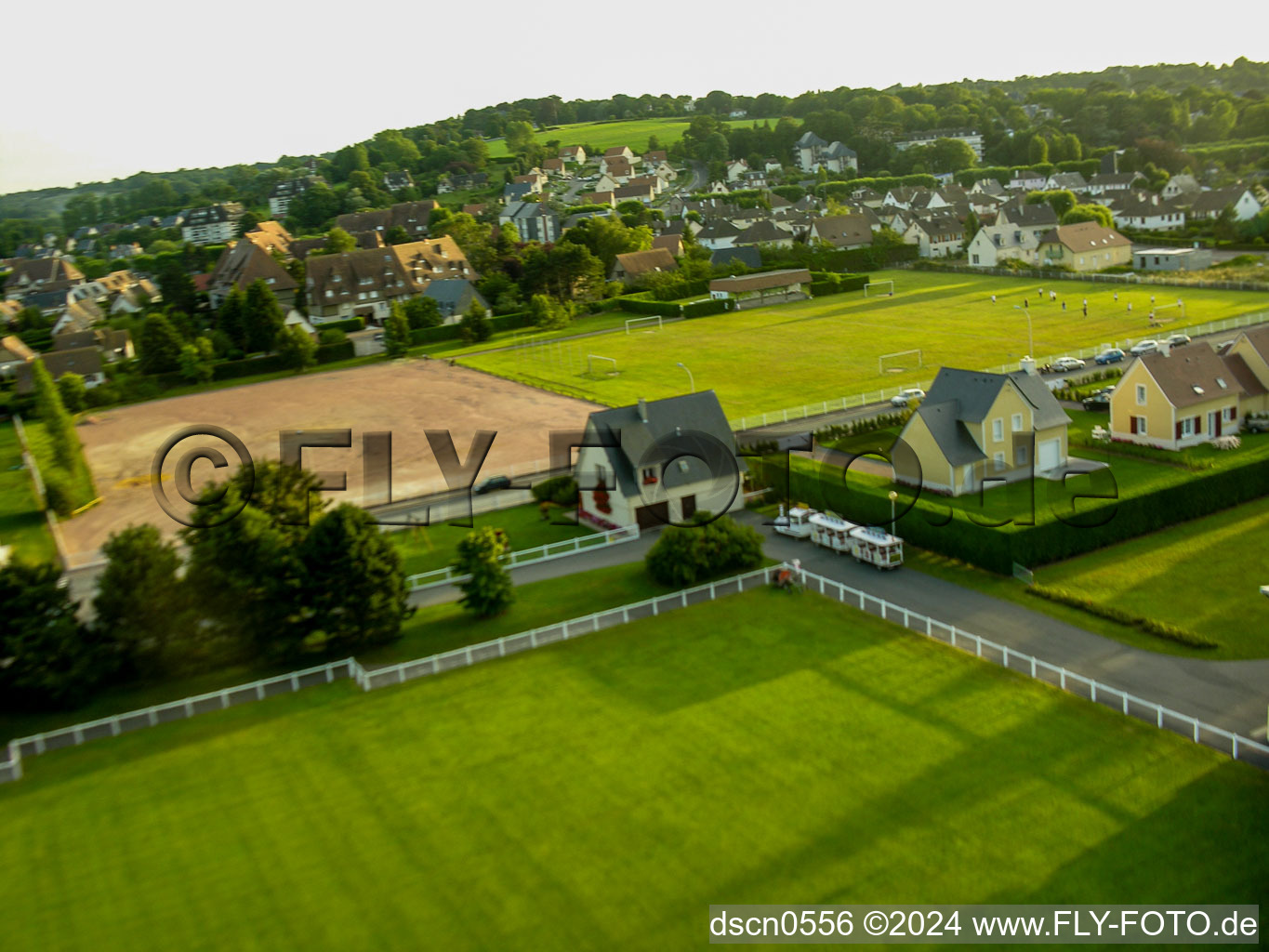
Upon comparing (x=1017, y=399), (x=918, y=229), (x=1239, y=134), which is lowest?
(x=1017, y=399)

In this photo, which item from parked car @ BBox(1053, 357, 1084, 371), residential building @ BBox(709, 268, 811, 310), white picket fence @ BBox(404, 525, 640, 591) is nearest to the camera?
white picket fence @ BBox(404, 525, 640, 591)

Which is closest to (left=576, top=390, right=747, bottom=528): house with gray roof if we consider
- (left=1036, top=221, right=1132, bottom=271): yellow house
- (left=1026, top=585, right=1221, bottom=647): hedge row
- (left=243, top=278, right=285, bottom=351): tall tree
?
(left=1026, top=585, right=1221, bottom=647): hedge row

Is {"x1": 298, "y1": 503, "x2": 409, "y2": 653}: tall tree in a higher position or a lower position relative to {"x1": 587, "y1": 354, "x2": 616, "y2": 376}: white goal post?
lower

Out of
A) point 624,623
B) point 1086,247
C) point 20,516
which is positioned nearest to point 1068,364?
point 624,623

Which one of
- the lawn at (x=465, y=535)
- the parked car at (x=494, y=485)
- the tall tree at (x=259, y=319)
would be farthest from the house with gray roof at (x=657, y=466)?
the tall tree at (x=259, y=319)

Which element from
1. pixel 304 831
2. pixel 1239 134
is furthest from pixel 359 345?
pixel 1239 134

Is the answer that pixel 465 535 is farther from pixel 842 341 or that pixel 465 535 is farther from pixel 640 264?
pixel 640 264

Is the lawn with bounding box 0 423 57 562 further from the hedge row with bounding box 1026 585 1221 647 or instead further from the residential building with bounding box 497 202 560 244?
the residential building with bounding box 497 202 560 244

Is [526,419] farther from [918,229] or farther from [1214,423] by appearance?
[918,229]
